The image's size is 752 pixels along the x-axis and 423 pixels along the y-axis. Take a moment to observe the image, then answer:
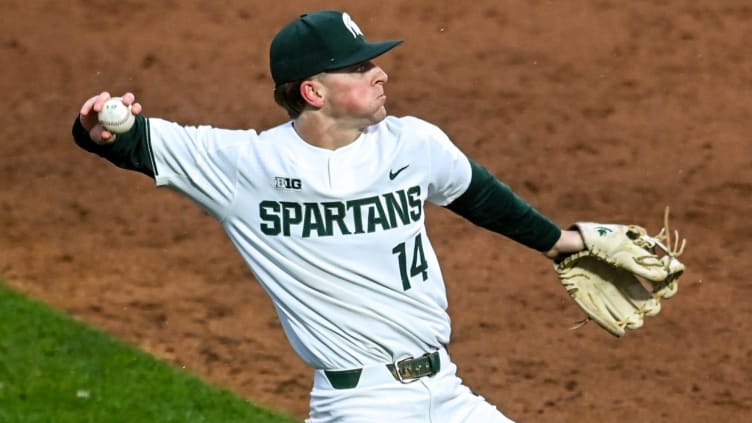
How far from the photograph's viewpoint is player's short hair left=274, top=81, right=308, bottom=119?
449cm

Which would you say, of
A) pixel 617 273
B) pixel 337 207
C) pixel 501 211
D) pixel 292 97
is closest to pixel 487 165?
pixel 617 273

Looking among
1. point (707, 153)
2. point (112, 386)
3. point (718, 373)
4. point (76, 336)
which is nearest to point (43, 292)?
point (76, 336)

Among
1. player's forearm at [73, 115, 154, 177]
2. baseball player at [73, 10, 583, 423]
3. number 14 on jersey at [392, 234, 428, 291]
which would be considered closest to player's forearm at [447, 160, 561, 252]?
baseball player at [73, 10, 583, 423]

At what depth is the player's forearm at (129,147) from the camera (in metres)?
4.37

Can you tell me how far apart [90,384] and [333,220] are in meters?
2.80

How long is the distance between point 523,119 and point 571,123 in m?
0.33

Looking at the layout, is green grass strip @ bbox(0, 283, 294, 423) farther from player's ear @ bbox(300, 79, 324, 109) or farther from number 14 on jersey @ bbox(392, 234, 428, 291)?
player's ear @ bbox(300, 79, 324, 109)

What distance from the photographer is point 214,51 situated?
35.4ft

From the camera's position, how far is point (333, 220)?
439cm

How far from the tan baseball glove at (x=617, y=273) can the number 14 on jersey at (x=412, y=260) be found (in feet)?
2.21

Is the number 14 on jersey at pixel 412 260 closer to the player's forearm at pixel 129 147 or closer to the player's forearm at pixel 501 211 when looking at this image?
the player's forearm at pixel 501 211

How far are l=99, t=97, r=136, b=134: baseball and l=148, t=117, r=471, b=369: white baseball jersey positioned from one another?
0.13 m

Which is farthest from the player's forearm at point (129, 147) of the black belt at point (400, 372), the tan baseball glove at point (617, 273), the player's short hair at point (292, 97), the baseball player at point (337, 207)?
the tan baseball glove at point (617, 273)

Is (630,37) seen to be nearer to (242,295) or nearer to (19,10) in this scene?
(242,295)
